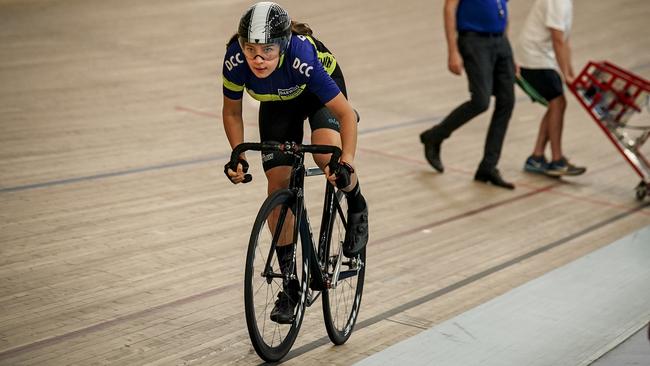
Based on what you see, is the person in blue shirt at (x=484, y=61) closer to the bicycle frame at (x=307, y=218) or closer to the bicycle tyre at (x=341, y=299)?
the bicycle tyre at (x=341, y=299)

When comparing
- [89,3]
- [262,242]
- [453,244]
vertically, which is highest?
[262,242]

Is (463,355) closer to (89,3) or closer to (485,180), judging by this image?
(485,180)

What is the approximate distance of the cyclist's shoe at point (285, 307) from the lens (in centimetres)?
319

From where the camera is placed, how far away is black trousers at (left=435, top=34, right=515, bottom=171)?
5.79 metres

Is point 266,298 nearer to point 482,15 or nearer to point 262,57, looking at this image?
point 262,57

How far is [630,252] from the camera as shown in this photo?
192 inches

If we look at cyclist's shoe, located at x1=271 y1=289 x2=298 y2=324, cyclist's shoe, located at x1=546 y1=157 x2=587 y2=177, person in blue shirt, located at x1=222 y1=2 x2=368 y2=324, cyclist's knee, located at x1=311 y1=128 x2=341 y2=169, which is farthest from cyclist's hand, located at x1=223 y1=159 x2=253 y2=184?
cyclist's shoe, located at x1=546 y1=157 x2=587 y2=177

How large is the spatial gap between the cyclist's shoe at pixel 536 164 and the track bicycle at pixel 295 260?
307cm

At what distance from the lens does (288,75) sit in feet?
10.1

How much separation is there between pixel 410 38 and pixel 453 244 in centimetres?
614

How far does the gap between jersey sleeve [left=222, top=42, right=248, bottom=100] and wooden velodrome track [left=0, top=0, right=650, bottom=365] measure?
A: 3.07 ft

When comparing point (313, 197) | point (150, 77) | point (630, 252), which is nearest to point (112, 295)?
point (313, 197)

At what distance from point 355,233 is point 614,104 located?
3050 millimetres

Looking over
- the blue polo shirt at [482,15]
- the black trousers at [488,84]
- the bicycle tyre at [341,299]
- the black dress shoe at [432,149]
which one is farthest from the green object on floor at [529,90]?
the bicycle tyre at [341,299]
